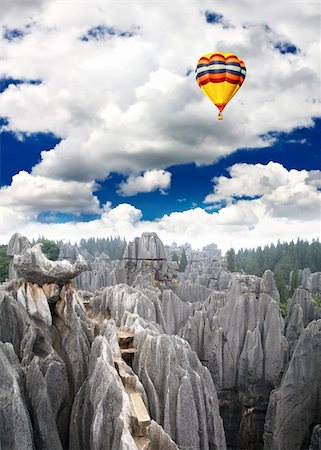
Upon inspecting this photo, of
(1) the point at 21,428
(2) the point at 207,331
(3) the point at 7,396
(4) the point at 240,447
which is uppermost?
(3) the point at 7,396

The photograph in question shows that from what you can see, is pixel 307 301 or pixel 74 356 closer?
pixel 74 356

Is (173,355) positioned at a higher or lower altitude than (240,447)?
higher

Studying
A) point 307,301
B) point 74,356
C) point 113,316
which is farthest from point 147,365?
point 307,301

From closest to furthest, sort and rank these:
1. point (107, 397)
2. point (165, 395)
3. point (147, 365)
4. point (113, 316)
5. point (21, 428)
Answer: point (21, 428) < point (107, 397) < point (165, 395) < point (147, 365) < point (113, 316)

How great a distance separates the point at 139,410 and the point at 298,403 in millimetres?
10687

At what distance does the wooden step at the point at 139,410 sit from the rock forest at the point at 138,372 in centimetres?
3

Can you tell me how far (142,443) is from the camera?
7.58 m

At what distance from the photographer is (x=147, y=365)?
1073 cm

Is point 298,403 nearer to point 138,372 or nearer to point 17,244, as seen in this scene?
point 138,372

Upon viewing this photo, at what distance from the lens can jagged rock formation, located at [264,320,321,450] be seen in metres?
16.3

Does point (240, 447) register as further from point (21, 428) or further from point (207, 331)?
point (21, 428)

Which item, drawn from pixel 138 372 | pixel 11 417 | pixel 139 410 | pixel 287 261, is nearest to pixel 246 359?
pixel 138 372

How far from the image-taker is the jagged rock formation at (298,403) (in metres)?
16.3

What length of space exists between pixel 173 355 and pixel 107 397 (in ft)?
8.12
